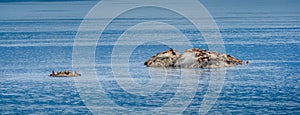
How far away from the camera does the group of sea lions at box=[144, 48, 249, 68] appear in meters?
83.8

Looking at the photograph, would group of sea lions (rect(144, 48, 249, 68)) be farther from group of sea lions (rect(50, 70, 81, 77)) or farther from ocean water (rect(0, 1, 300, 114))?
group of sea lions (rect(50, 70, 81, 77))

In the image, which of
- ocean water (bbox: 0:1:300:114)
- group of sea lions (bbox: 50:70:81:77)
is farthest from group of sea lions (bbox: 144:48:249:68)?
group of sea lions (bbox: 50:70:81:77)

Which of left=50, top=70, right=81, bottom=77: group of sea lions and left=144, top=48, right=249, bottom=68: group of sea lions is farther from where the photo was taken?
left=144, top=48, right=249, bottom=68: group of sea lions

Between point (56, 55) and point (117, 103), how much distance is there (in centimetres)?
4598

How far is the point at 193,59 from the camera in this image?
84500 millimetres

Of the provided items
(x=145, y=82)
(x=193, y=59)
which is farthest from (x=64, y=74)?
(x=193, y=59)

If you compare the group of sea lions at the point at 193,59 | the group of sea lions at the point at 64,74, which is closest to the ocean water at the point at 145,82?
the group of sea lions at the point at 64,74

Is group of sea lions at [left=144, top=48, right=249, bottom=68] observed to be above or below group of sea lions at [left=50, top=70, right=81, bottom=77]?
above

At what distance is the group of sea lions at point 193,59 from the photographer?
3297 inches

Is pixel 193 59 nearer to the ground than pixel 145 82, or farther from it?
farther from it

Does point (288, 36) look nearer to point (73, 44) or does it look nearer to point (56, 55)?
point (73, 44)

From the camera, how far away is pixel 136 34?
16275 centimetres

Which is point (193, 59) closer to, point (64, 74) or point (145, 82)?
point (145, 82)

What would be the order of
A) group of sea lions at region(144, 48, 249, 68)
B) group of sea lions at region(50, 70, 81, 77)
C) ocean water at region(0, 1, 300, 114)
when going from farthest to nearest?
group of sea lions at region(144, 48, 249, 68)
group of sea lions at region(50, 70, 81, 77)
ocean water at region(0, 1, 300, 114)
